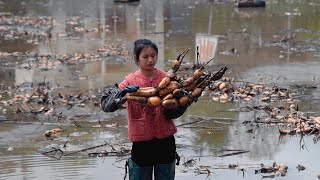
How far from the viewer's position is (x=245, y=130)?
352 inches

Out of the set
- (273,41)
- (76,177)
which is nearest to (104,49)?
(273,41)

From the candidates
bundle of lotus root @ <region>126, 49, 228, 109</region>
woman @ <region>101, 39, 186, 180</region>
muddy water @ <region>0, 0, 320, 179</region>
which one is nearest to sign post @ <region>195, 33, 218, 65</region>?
muddy water @ <region>0, 0, 320, 179</region>

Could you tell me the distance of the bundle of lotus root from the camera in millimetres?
5133

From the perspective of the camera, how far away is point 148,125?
5.23m

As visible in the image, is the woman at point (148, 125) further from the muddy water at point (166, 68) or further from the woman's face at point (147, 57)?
the muddy water at point (166, 68)

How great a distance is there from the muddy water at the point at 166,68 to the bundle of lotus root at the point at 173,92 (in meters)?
1.92

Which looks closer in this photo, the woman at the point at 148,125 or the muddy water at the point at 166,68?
the woman at the point at 148,125

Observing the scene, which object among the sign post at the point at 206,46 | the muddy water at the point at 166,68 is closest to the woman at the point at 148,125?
the muddy water at the point at 166,68

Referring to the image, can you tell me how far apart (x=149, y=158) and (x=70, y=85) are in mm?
7504

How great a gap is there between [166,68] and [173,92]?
356 inches

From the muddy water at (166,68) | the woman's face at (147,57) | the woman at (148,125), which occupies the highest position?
the woman's face at (147,57)

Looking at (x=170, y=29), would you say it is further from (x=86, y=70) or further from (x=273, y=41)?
(x=86, y=70)

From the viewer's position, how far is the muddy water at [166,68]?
7.65m

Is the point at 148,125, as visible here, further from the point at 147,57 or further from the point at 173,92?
the point at 147,57
